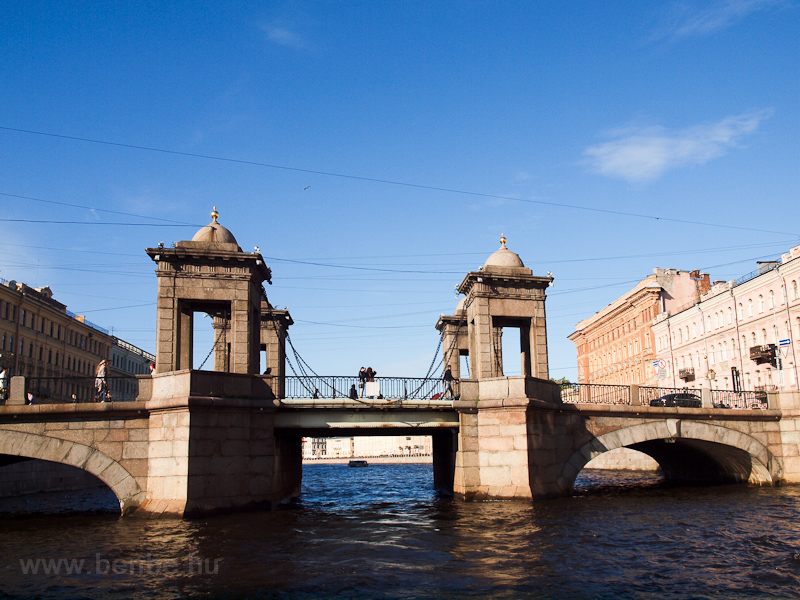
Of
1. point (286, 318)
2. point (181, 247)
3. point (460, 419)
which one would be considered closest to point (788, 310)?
point (460, 419)

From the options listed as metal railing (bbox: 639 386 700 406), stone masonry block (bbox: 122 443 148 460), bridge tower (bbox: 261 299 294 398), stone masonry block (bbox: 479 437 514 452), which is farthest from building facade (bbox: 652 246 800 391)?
stone masonry block (bbox: 122 443 148 460)

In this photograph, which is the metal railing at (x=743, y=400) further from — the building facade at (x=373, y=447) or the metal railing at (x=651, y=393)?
the building facade at (x=373, y=447)

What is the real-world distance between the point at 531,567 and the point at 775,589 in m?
4.84

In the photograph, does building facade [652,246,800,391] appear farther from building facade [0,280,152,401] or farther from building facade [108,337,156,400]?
building facade [108,337,156,400]

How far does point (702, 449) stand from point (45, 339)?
51956 millimetres

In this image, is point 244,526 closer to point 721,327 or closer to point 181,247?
point 181,247

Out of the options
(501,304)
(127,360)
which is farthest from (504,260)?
(127,360)

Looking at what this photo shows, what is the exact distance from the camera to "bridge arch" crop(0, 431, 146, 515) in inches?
901

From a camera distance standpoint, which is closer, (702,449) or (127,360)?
(702,449)

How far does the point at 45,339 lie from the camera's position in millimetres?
60031

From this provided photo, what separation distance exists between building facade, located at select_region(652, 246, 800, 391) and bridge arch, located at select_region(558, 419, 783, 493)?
22.6 feet

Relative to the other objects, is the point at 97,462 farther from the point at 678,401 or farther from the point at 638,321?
the point at 638,321

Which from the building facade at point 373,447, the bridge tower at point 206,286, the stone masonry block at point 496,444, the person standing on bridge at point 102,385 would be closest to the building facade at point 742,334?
the stone masonry block at point 496,444

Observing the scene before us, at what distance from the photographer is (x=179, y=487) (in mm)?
22000
